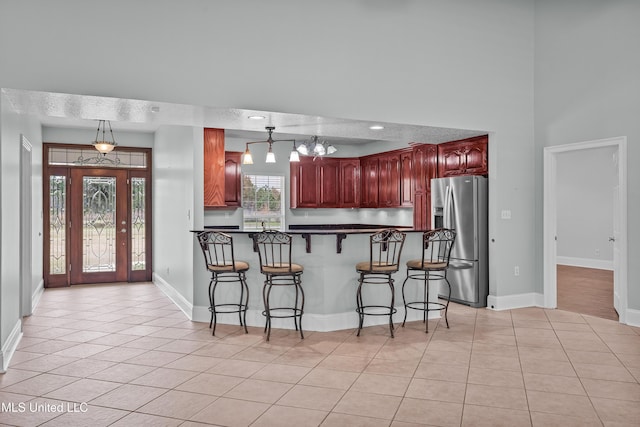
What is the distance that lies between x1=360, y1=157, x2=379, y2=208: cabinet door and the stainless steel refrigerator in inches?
101

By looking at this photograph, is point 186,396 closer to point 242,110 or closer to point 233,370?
point 233,370

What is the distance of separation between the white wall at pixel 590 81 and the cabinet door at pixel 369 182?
3.17 meters

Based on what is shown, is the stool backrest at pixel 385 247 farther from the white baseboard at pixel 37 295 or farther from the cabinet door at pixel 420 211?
the white baseboard at pixel 37 295

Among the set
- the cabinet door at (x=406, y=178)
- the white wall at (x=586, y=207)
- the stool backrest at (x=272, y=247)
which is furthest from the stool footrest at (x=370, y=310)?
the white wall at (x=586, y=207)

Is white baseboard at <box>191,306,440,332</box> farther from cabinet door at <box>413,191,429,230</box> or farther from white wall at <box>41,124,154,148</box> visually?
white wall at <box>41,124,154,148</box>

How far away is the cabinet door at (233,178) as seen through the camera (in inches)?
301

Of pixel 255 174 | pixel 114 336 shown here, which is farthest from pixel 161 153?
pixel 114 336

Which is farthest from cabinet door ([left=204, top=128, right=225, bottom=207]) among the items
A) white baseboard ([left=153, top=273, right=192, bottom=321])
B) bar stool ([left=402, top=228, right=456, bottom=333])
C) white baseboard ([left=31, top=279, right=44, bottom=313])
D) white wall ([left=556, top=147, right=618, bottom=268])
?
white wall ([left=556, top=147, right=618, bottom=268])

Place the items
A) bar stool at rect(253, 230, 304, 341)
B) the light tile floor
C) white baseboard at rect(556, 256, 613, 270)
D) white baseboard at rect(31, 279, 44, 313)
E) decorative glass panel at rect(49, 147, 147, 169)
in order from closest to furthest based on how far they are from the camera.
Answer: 1. the light tile floor
2. bar stool at rect(253, 230, 304, 341)
3. white baseboard at rect(31, 279, 44, 313)
4. decorative glass panel at rect(49, 147, 147, 169)
5. white baseboard at rect(556, 256, 613, 270)

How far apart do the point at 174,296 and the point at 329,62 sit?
391 centimetres

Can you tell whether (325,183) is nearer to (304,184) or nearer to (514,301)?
(304,184)

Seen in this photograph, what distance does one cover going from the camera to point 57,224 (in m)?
8.16

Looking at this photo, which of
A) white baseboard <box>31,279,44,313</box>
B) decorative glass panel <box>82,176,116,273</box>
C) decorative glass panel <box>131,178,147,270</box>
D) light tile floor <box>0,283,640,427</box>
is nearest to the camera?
light tile floor <box>0,283,640,427</box>

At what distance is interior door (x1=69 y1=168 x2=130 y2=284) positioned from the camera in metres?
8.27
